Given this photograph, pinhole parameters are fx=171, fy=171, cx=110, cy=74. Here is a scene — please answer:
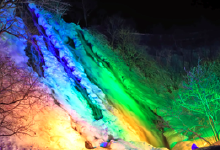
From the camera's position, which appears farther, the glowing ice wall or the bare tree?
the glowing ice wall

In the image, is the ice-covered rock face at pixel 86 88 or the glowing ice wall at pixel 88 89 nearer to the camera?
the ice-covered rock face at pixel 86 88

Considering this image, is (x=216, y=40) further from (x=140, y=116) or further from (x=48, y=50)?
(x=48, y=50)

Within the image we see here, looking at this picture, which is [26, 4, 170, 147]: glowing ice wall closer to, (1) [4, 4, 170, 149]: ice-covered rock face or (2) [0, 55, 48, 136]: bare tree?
(1) [4, 4, 170, 149]: ice-covered rock face

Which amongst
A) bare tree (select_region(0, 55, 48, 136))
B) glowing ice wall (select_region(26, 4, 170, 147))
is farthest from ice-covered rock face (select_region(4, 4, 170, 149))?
bare tree (select_region(0, 55, 48, 136))

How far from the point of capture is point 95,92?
62.1 ft

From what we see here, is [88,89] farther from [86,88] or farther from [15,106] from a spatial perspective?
[15,106]

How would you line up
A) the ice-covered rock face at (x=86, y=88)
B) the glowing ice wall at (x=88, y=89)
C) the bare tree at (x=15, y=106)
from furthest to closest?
the glowing ice wall at (x=88, y=89) → the ice-covered rock face at (x=86, y=88) → the bare tree at (x=15, y=106)

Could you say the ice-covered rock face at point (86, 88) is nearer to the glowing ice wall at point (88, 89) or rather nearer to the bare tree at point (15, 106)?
the glowing ice wall at point (88, 89)

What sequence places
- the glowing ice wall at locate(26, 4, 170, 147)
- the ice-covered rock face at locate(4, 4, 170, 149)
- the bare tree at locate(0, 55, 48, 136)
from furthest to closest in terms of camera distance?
the glowing ice wall at locate(26, 4, 170, 147) < the ice-covered rock face at locate(4, 4, 170, 149) < the bare tree at locate(0, 55, 48, 136)

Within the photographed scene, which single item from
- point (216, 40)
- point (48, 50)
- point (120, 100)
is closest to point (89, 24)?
point (48, 50)

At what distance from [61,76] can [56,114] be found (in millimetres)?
5691

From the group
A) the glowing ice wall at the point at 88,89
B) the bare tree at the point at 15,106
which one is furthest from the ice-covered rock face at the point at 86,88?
the bare tree at the point at 15,106

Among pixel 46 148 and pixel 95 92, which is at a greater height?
pixel 95 92

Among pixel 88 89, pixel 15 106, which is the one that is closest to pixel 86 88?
pixel 88 89
